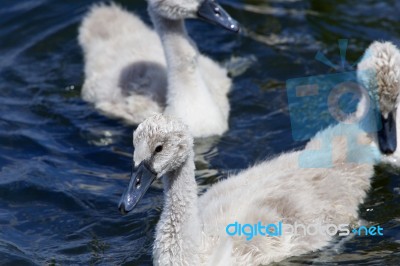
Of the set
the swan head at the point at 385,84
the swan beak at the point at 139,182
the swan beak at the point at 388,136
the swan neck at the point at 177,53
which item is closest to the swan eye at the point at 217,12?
the swan neck at the point at 177,53

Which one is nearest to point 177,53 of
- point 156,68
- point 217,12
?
point 217,12

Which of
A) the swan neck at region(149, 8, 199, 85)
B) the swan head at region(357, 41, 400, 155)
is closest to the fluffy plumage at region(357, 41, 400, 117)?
the swan head at region(357, 41, 400, 155)

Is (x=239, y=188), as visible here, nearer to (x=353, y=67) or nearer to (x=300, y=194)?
(x=300, y=194)

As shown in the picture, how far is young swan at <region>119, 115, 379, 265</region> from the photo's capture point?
21.6 feet


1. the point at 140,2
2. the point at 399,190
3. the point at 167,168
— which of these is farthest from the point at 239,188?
the point at 140,2

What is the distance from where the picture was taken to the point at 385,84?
7.92 metres

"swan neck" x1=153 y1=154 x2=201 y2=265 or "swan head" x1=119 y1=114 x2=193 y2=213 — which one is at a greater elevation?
"swan head" x1=119 y1=114 x2=193 y2=213

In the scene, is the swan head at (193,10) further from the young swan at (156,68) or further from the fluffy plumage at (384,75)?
the fluffy plumage at (384,75)

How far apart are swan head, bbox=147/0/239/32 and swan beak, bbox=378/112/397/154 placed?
1825 millimetres

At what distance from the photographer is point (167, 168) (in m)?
6.62

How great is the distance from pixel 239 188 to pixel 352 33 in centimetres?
428

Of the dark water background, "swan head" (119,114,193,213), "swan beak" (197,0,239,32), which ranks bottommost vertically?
the dark water background

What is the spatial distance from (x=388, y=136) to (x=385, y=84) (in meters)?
0.44

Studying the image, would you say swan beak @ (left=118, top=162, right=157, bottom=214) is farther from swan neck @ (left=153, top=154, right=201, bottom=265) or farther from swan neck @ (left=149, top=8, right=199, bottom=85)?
swan neck @ (left=149, top=8, right=199, bottom=85)
